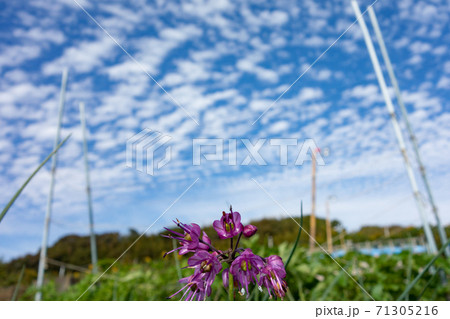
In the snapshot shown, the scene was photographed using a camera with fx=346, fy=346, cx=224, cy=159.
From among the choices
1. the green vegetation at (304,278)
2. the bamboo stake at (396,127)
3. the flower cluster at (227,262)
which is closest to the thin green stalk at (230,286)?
the flower cluster at (227,262)

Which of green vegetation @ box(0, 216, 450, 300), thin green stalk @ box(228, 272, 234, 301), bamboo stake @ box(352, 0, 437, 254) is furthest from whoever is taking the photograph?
bamboo stake @ box(352, 0, 437, 254)

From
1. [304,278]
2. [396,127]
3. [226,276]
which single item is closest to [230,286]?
[226,276]

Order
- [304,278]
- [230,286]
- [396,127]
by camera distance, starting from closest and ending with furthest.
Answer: [230,286] < [304,278] < [396,127]

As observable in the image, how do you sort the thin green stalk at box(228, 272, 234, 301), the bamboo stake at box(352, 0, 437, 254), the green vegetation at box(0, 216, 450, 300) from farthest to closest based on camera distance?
the bamboo stake at box(352, 0, 437, 254), the green vegetation at box(0, 216, 450, 300), the thin green stalk at box(228, 272, 234, 301)

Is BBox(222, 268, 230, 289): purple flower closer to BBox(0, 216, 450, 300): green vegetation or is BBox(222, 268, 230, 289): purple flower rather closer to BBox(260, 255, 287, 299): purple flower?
BBox(260, 255, 287, 299): purple flower

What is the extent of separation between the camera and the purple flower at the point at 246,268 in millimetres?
517

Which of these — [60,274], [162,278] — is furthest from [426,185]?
[60,274]

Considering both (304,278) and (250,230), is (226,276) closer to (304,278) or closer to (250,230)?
(250,230)

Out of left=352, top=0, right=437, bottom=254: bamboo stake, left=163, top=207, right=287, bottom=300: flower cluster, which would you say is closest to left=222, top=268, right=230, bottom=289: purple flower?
left=163, top=207, right=287, bottom=300: flower cluster

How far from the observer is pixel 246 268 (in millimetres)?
518

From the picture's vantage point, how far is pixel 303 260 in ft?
7.56

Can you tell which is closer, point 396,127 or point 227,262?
point 227,262

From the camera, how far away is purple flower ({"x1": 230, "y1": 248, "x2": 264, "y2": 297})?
52cm

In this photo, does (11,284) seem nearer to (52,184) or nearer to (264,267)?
(52,184)
